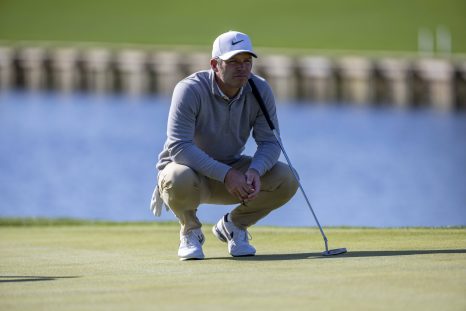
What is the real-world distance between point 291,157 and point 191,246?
2834 cm

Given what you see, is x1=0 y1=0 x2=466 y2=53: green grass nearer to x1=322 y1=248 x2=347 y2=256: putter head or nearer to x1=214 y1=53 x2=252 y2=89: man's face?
x1=322 y1=248 x2=347 y2=256: putter head

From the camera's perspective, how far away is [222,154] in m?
6.72

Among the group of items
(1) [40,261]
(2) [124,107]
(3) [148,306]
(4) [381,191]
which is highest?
(3) [148,306]

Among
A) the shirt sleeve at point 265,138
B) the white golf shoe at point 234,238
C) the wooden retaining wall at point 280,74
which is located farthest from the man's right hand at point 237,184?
the wooden retaining wall at point 280,74

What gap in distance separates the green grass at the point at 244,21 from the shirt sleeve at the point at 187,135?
6044 cm

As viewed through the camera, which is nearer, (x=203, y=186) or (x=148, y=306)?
(x=148, y=306)

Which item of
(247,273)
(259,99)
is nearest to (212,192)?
(259,99)

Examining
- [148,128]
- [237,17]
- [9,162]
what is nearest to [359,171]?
[9,162]

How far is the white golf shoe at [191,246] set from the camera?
21.0 feet

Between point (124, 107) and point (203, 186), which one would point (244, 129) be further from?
point (124, 107)

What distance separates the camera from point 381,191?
86.8ft

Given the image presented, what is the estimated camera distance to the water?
69.7 feet

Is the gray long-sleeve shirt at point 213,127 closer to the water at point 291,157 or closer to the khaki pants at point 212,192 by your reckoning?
the khaki pants at point 212,192

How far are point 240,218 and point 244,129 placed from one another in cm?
57
